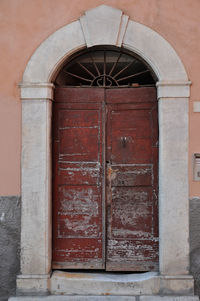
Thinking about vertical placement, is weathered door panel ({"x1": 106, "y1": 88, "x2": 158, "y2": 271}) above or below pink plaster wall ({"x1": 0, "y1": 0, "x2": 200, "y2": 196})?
below

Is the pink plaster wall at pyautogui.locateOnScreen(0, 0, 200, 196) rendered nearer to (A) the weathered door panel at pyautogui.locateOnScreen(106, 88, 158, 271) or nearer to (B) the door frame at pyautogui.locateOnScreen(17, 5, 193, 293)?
(B) the door frame at pyautogui.locateOnScreen(17, 5, 193, 293)

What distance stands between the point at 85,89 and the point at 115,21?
3.05 feet

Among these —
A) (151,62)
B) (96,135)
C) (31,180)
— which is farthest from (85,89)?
(31,180)

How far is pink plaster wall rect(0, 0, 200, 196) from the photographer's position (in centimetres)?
420

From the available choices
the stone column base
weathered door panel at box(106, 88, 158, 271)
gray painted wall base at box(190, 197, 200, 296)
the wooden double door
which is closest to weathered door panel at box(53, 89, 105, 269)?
the wooden double door

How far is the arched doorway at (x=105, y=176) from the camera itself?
14.2 feet

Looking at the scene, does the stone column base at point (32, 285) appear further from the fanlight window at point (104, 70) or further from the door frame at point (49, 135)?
the fanlight window at point (104, 70)

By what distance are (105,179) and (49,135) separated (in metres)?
0.92

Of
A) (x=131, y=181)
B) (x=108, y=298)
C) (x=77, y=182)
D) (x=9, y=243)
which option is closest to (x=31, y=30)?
(x=77, y=182)

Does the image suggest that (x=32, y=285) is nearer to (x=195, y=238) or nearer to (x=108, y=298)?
(x=108, y=298)

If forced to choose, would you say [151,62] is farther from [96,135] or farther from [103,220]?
[103,220]

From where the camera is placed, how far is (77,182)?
173 inches

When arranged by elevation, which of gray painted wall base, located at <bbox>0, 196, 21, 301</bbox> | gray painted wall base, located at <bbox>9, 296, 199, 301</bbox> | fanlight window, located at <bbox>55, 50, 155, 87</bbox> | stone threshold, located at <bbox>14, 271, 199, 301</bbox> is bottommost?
gray painted wall base, located at <bbox>9, 296, 199, 301</bbox>

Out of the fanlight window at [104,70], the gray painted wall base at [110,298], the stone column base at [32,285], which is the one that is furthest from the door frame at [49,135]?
the fanlight window at [104,70]
